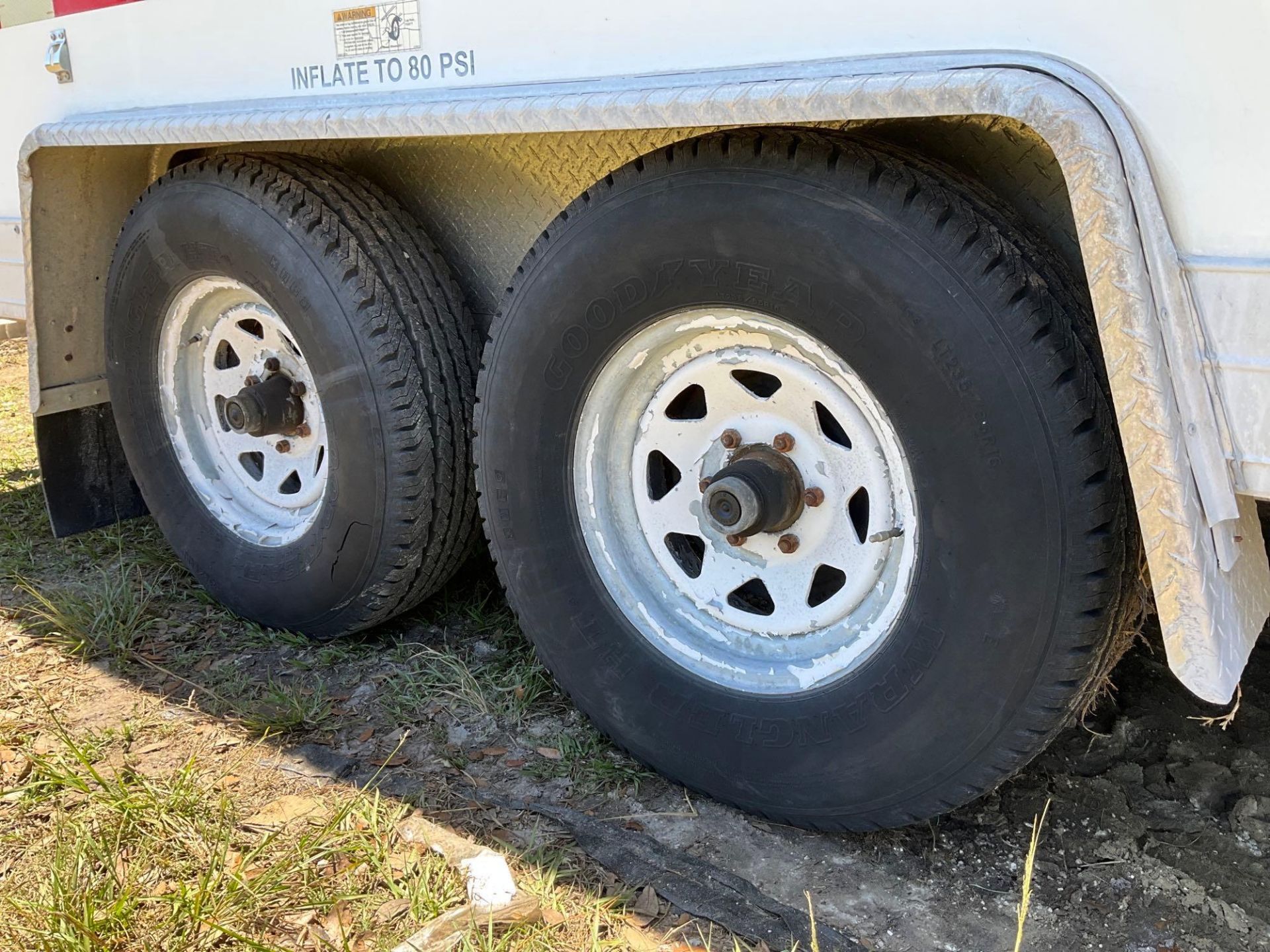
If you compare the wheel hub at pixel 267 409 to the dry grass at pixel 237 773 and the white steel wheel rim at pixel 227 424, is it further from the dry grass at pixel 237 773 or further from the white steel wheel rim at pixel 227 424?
the dry grass at pixel 237 773

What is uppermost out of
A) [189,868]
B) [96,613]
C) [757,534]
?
[757,534]

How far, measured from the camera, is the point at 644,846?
7.03 feet

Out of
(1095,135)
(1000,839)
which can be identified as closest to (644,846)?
(1000,839)

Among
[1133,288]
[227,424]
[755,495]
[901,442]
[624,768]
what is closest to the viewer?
[1133,288]

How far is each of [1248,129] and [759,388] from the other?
1.01 metres

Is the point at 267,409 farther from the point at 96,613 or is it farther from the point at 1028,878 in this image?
the point at 1028,878

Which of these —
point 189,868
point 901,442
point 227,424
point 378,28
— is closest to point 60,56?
point 227,424

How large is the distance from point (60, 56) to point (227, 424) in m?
1.04

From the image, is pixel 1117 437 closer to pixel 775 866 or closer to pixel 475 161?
pixel 775 866

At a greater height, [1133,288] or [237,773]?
[1133,288]

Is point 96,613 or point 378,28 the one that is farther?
point 96,613

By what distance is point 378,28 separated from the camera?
2.25 m

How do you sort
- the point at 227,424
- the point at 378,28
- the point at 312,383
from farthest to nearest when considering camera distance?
1. the point at 227,424
2. the point at 312,383
3. the point at 378,28

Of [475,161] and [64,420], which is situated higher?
[475,161]
